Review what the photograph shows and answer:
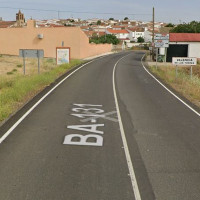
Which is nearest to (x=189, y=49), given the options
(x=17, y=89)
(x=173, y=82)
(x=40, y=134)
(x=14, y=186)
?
(x=173, y=82)

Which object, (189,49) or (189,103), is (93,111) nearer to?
(189,103)

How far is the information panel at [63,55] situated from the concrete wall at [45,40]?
12.1 meters

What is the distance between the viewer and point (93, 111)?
12.0 m

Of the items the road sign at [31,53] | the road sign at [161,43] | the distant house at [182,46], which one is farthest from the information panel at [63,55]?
the distant house at [182,46]

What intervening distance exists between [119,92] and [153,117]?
5.55 m

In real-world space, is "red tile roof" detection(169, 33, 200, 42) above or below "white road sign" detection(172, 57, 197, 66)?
above

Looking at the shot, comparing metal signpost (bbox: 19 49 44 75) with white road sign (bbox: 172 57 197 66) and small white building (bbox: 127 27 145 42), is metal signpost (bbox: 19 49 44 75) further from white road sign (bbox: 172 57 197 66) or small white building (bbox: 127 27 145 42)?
small white building (bbox: 127 27 145 42)

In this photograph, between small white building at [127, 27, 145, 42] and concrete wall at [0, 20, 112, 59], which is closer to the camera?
concrete wall at [0, 20, 112, 59]

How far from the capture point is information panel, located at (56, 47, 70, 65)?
3216cm

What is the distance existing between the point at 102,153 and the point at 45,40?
4013 centimetres

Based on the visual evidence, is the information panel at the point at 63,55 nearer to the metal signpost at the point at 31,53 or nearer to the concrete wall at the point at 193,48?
the metal signpost at the point at 31,53

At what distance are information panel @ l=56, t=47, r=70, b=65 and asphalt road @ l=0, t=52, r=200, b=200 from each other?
1964 centimetres

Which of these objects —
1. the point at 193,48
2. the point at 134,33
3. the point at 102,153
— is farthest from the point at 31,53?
the point at 134,33

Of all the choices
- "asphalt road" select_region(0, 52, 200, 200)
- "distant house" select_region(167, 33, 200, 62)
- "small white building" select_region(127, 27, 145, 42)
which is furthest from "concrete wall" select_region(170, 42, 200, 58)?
"small white building" select_region(127, 27, 145, 42)
